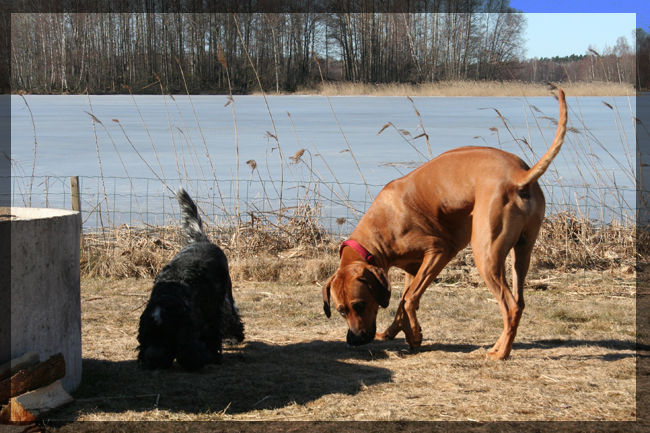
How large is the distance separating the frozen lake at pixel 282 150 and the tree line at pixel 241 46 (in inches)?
111

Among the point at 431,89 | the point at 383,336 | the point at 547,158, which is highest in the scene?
the point at 431,89

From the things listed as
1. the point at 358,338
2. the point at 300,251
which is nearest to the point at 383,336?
the point at 358,338

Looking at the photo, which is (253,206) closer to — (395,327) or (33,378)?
(395,327)

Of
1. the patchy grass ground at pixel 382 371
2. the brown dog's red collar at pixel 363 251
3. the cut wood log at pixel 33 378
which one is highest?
the brown dog's red collar at pixel 363 251

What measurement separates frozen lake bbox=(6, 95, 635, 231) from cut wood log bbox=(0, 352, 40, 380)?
4.16 meters

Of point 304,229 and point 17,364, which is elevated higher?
point 304,229

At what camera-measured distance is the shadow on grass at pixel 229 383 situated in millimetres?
2904

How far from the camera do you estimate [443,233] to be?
13.0 feet

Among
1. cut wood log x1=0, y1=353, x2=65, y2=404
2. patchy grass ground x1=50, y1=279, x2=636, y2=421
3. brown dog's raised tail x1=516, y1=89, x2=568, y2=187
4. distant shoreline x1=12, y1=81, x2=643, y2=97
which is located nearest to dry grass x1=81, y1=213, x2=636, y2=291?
patchy grass ground x1=50, y1=279, x2=636, y2=421

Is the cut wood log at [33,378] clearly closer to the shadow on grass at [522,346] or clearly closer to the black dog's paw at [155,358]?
the black dog's paw at [155,358]

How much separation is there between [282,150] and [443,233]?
7.67 m

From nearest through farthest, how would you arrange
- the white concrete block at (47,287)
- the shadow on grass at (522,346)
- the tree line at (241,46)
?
the white concrete block at (47,287) < the shadow on grass at (522,346) < the tree line at (241,46)

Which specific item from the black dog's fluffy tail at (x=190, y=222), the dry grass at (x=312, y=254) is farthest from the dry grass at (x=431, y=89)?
the black dog's fluffy tail at (x=190, y=222)

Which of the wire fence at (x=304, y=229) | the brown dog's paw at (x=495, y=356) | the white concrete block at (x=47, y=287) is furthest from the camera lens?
the wire fence at (x=304, y=229)
